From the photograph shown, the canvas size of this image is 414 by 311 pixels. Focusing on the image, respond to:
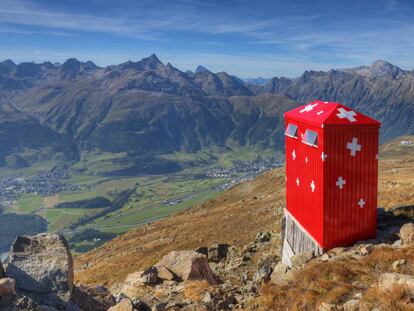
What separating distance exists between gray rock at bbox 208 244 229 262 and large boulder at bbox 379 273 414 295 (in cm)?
1940

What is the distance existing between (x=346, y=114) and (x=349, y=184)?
9.53ft

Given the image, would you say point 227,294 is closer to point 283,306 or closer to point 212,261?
point 283,306

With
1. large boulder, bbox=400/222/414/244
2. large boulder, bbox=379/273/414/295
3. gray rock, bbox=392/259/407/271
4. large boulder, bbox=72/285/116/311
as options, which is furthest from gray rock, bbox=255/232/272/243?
large boulder, bbox=379/273/414/295

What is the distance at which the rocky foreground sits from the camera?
12953mm

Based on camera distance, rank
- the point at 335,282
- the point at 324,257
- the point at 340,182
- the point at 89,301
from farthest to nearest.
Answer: the point at 340,182
the point at 324,257
the point at 89,301
the point at 335,282

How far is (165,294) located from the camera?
20.2m

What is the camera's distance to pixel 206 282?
821 inches

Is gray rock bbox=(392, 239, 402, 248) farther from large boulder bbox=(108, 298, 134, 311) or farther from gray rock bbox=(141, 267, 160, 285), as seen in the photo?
gray rock bbox=(141, 267, 160, 285)

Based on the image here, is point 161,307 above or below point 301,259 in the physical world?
below

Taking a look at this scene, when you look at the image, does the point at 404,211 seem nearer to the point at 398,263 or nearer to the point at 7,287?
the point at 398,263

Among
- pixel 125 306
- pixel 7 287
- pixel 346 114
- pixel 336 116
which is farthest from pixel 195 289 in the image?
pixel 346 114

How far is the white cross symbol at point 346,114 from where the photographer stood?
17734 millimetres

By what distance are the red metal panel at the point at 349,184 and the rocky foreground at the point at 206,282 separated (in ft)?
2.40

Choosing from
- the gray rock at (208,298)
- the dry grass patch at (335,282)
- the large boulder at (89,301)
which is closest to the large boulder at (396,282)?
the dry grass patch at (335,282)
